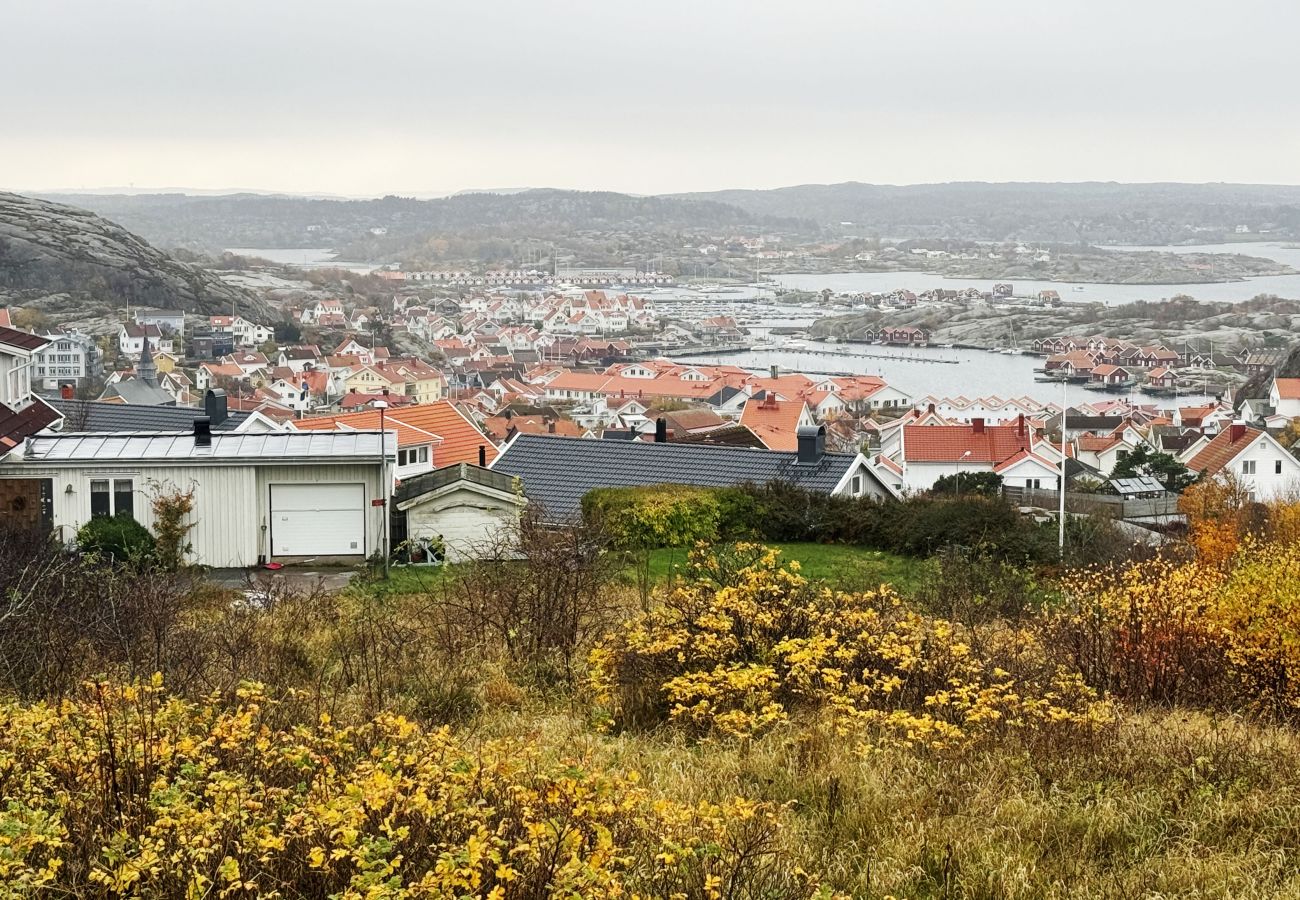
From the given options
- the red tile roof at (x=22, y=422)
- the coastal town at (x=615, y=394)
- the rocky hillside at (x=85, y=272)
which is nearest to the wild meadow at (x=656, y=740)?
the red tile roof at (x=22, y=422)

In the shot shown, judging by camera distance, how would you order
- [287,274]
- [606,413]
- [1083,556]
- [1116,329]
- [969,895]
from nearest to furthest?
[969,895], [1083,556], [606,413], [1116,329], [287,274]

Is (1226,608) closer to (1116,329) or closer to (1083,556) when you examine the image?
(1083,556)

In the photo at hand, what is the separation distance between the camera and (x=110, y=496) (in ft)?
51.4

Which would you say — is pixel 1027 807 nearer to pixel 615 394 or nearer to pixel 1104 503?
pixel 1104 503

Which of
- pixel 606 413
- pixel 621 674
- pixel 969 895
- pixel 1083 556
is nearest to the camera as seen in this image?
pixel 969 895

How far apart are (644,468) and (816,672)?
12200mm

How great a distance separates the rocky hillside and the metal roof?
100026 mm

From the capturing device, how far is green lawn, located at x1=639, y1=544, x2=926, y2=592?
43.0ft

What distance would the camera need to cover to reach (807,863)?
429cm

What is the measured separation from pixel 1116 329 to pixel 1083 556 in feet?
477

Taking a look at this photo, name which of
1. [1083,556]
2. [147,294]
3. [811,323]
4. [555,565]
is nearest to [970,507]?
[1083,556]

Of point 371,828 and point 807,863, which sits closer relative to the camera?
point 371,828

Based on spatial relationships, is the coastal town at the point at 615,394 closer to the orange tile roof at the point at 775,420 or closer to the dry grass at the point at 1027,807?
the orange tile roof at the point at 775,420

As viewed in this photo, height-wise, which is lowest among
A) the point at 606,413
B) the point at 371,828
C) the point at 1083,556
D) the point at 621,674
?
the point at 606,413
